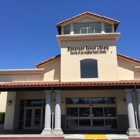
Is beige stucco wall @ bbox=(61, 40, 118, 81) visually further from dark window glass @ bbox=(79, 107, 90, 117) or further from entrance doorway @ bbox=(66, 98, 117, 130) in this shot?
dark window glass @ bbox=(79, 107, 90, 117)

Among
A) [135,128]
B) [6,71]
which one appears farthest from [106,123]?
[6,71]

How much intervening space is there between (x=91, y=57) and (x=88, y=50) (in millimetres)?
813

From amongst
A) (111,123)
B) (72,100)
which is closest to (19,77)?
(72,100)

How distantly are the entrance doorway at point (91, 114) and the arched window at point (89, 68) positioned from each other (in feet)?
7.87

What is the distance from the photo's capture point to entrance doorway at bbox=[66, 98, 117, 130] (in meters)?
15.2

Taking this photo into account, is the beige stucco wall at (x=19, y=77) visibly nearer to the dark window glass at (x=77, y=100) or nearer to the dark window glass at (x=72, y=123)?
the dark window glass at (x=77, y=100)

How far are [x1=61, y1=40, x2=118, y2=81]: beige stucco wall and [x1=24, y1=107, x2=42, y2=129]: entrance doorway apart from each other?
4.45m

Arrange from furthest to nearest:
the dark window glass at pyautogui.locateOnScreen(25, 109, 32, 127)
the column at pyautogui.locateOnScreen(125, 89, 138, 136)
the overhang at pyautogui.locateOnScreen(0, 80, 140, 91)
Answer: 1. the dark window glass at pyautogui.locateOnScreen(25, 109, 32, 127)
2. the overhang at pyautogui.locateOnScreen(0, 80, 140, 91)
3. the column at pyautogui.locateOnScreen(125, 89, 138, 136)

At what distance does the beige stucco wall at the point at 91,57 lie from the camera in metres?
15.4

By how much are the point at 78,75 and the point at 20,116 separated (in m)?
7.38

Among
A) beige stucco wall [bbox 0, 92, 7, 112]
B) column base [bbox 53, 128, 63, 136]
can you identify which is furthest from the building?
beige stucco wall [bbox 0, 92, 7, 112]

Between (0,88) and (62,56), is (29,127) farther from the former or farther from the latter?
(62,56)

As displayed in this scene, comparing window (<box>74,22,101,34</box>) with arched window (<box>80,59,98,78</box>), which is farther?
window (<box>74,22,101,34</box>)

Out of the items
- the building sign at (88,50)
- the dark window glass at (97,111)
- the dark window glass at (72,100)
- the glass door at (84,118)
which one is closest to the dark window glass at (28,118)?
the dark window glass at (72,100)
